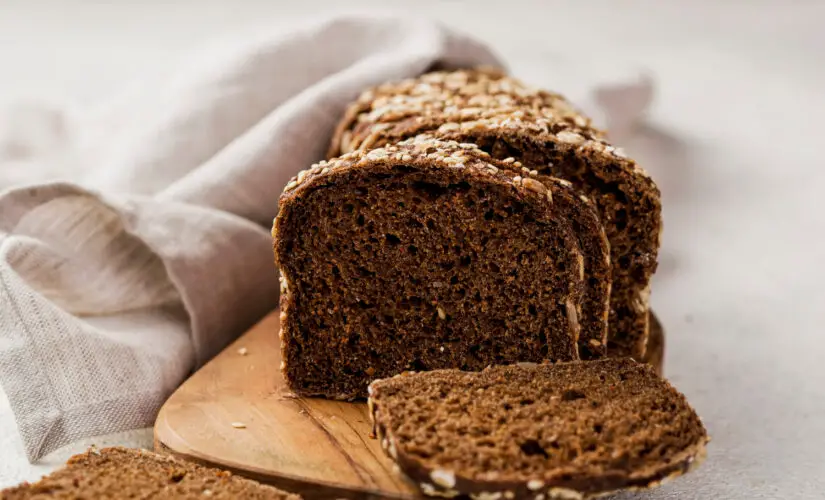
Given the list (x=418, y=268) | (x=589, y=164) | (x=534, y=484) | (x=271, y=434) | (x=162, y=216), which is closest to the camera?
(x=534, y=484)

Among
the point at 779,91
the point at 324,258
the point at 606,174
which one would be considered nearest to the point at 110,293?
the point at 324,258

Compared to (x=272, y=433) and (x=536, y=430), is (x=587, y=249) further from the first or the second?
(x=272, y=433)

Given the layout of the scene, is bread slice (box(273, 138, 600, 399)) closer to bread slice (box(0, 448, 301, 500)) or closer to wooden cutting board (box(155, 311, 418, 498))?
wooden cutting board (box(155, 311, 418, 498))

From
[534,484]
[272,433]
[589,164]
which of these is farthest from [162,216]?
[534,484]

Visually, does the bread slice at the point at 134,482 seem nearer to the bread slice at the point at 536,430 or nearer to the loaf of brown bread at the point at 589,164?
the bread slice at the point at 536,430

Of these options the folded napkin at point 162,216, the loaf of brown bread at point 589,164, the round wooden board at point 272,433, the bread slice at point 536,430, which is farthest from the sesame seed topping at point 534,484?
the folded napkin at point 162,216

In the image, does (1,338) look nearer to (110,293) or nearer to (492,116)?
(110,293)
